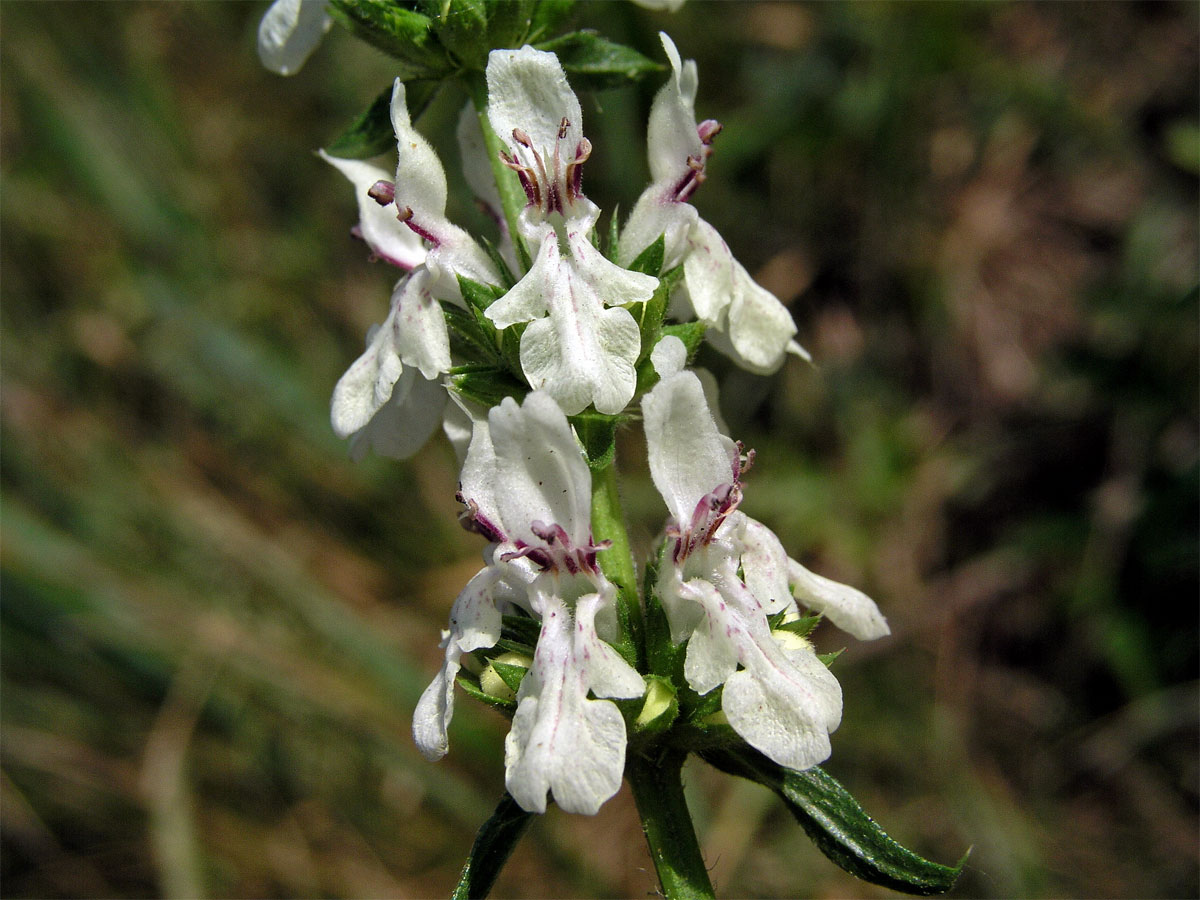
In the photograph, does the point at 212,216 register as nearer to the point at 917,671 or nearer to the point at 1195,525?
the point at 917,671

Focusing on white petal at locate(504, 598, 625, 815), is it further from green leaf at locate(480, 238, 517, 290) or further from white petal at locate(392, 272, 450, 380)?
green leaf at locate(480, 238, 517, 290)

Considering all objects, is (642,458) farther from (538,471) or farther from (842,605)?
(538,471)

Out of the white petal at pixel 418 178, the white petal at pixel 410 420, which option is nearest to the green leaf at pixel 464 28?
the white petal at pixel 418 178

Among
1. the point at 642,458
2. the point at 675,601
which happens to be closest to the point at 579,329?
the point at 675,601

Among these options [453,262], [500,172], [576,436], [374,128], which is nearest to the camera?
[576,436]

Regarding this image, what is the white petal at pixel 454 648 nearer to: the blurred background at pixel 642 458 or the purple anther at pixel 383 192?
the purple anther at pixel 383 192
